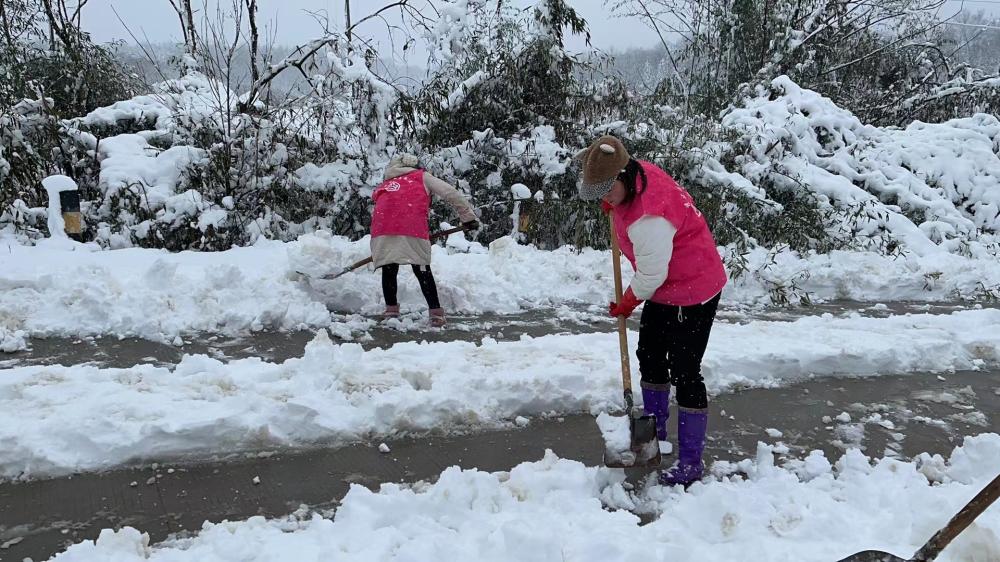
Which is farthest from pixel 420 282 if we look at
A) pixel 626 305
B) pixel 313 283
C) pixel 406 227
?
pixel 626 305

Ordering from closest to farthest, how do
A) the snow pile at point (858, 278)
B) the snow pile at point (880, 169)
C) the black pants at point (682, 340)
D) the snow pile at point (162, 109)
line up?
the black pants at point (682, 340)
the snow pile at point (858, 278)
the snow pile at point (162, 109)
the snow pile at point (880, 169)

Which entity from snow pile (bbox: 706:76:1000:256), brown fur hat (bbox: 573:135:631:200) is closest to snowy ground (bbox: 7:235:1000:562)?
brown fur hat (bbox: 573:135:631:200)

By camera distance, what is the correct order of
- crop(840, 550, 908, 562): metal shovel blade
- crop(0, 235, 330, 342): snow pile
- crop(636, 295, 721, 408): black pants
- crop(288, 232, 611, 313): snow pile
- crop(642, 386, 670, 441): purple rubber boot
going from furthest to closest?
1. crop(288, 232, 611, 313): snow pile
2. crop(0, 235, 330, 342): snow pile
3. crop(642, 386, 670, 441): purple rubber boot
4. crop(636, 295, 721, 408): black pants
5. crop(840, 550, 908, 562): metal shovel blade

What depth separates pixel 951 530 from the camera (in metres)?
2.09

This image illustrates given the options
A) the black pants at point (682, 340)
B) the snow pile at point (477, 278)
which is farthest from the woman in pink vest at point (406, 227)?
the black pants at point (682, 340)

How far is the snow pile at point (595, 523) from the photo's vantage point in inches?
94.7

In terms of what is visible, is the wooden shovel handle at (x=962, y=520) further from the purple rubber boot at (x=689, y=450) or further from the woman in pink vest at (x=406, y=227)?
the woman in pink vest at (x=406, y=227)

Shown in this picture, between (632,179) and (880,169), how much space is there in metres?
9.51

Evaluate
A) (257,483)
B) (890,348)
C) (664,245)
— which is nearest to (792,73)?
(890,348)

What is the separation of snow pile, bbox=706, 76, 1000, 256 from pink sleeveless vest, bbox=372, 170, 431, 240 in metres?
4.96

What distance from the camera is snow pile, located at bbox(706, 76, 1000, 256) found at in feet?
30.4

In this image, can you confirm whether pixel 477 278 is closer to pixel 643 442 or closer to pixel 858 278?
pixel 643 442

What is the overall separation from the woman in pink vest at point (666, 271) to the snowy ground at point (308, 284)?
9.54 feet

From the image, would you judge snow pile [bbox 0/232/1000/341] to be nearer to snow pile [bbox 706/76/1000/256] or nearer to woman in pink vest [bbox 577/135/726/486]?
snow pile [bbox 706/76/1000/256]
